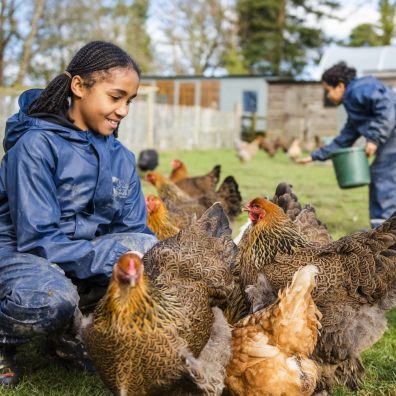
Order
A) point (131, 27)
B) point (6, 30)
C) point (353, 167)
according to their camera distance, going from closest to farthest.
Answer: point (353, 167) < point (6, 30) < point (131, 27)

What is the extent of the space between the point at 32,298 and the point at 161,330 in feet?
2.29

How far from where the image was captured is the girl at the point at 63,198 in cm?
267

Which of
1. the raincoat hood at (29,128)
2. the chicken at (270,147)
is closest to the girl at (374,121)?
the raincoat hood at (29,128)

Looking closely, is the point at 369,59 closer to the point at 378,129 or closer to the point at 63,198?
the point at 378,129

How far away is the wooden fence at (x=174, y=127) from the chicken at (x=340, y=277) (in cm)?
1151

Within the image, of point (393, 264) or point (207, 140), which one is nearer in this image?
point (393, 264)

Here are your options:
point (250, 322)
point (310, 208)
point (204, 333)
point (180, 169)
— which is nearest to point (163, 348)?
point (204, 333)

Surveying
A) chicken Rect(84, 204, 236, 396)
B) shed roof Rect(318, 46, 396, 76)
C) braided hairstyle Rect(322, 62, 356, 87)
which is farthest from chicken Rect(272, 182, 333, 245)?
shed roof Rect(318, 46, 396, 76)

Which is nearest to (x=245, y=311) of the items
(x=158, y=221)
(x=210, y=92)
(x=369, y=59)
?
(x=158, y=221)

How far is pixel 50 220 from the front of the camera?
2713 millimetres

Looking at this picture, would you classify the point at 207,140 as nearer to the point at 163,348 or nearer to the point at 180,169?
the point at 180,169

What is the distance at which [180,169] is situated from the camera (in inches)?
348

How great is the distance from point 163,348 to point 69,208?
0.97 metres

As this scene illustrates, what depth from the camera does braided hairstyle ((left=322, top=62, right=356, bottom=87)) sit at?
607cm
